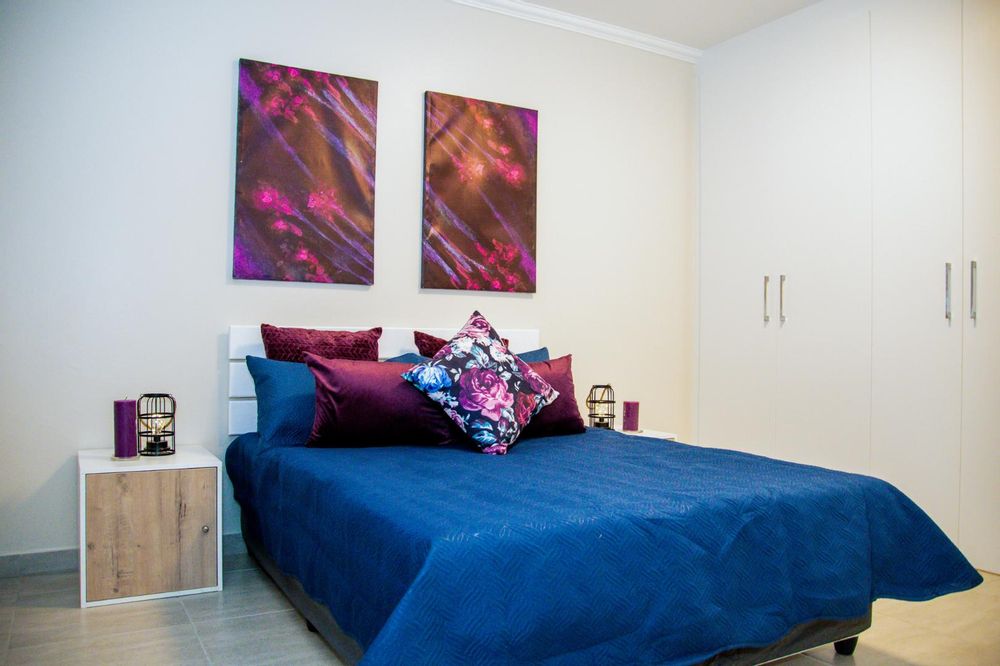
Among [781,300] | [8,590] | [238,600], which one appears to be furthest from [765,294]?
[8,590]

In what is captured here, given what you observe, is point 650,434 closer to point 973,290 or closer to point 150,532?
point 973,290

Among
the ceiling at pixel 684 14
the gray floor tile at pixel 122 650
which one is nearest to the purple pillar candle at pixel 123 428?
the gray floor tile at pixel 122 650

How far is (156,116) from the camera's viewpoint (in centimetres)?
329

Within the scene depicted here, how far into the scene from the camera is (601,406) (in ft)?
14.2

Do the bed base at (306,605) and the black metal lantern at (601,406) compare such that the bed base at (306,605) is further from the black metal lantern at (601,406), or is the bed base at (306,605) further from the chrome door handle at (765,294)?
the chrome door handle at (765,294)

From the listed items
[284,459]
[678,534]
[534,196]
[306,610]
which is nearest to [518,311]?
[534,196]

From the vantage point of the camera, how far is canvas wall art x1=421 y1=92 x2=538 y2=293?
3.87m

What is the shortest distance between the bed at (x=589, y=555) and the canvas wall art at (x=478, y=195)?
4.68 ft

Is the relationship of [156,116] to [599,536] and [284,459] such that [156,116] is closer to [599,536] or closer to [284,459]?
[284,459]

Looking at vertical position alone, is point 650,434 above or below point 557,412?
below

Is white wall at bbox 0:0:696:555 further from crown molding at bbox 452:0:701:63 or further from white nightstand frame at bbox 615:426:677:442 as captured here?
white nightstand frame at bbox 615:426:677:442

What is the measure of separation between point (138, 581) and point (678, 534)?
6.45ft

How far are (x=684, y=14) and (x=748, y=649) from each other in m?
3.30

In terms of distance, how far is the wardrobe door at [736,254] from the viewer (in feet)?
14.1
